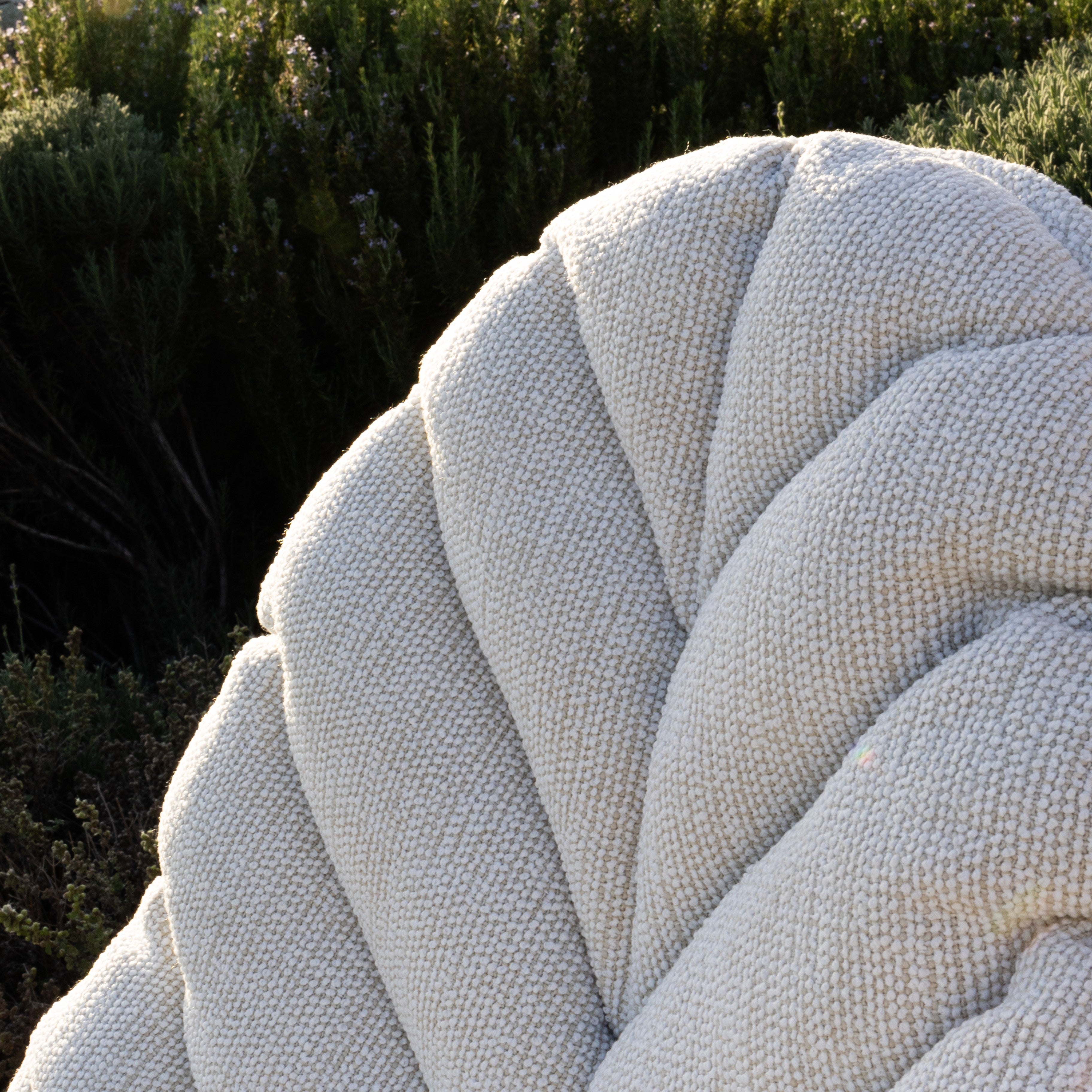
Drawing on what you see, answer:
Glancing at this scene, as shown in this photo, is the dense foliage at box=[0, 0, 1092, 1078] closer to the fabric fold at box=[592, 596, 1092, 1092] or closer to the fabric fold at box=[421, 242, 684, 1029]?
the fabric fold at box=[421, 242, 684, 1029]

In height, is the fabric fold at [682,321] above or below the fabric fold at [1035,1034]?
above

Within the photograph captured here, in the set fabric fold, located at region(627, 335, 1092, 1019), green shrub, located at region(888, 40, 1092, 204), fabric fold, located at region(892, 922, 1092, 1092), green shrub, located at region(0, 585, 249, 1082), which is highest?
green shrub, located at region(888, 40, 1092, 204)

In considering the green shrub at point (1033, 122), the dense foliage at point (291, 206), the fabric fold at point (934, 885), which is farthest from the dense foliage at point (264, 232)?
the fabric fold at point (934, 885)

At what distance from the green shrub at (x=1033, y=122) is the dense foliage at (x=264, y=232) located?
44 cm

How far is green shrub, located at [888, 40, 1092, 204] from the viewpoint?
1.84 m

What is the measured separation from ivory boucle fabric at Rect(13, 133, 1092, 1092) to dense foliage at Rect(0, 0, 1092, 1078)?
72.5 inches

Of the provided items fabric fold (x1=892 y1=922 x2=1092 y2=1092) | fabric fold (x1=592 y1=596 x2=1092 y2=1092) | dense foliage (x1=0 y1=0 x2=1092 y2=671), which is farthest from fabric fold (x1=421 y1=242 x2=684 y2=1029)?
dense foliage (x1=0 y1=0 x2=1092 y2=671)

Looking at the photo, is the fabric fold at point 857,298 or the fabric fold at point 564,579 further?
the fabric fold at point 564,579

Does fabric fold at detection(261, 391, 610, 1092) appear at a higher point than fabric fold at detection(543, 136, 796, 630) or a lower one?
lower

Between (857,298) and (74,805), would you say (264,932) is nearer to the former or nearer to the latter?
(857,298)

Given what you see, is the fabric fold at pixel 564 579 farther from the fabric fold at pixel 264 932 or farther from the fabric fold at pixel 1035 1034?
the fabric fold at pixel 1035 1034

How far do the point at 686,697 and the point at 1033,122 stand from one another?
148 centimetres

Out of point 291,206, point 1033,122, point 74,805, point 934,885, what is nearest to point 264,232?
point 291,206

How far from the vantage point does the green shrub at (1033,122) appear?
184 centimetres
